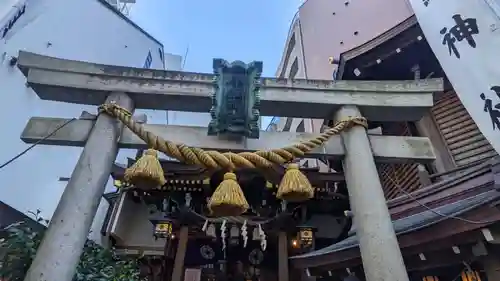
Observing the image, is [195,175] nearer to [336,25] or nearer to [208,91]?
[208,91]

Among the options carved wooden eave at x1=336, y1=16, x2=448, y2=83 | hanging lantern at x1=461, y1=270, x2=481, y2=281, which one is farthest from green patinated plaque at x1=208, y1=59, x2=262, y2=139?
carved wooden eave at x1=336, y1=16, x2=448, y2=83

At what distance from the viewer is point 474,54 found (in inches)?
145

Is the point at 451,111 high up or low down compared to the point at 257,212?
up

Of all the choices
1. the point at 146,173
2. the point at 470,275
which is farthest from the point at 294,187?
the point at 470,275

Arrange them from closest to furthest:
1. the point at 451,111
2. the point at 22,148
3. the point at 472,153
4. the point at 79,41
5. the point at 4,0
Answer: the point at 472,153
the point at 451,111
the point at 4,0
the point at 22,148
the point at 79,41

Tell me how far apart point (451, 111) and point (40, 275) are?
7.50 m

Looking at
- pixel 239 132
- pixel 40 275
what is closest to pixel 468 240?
pixel 239 132

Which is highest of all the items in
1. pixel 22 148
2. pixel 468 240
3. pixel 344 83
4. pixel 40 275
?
pixel 22 148

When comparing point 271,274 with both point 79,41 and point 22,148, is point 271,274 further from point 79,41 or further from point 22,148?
point 79,41

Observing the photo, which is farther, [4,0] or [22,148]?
[22,148]

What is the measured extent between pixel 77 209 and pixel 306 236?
6.56 m

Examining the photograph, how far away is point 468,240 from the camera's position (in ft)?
13.8

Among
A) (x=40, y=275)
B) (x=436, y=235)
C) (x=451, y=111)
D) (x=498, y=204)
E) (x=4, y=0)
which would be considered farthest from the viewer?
(x=4, y=0)

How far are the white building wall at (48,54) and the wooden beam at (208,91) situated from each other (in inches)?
195
